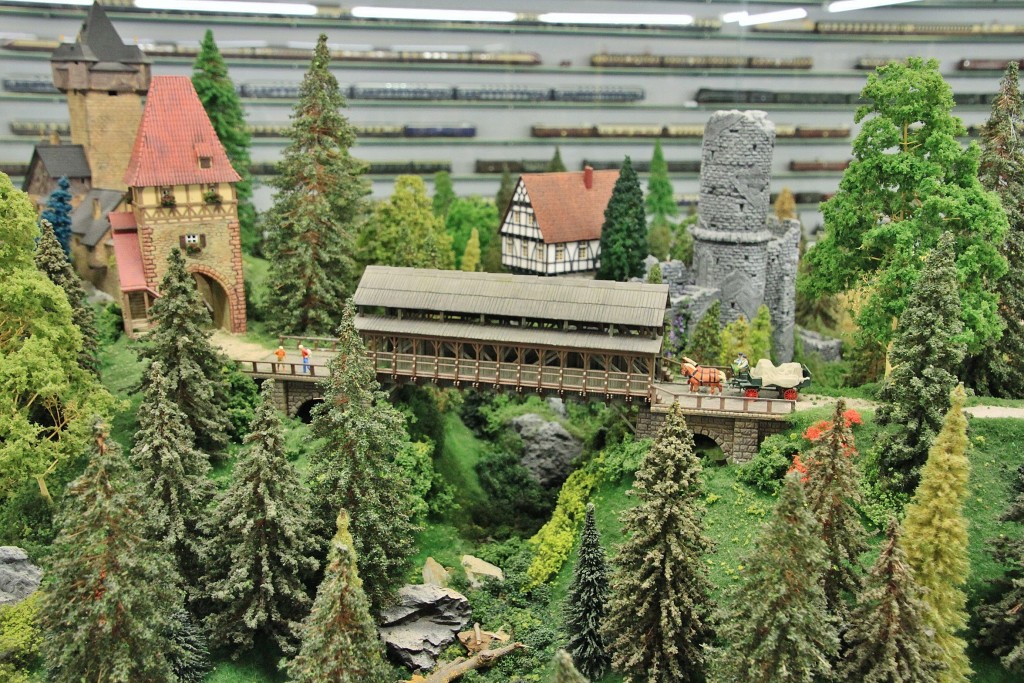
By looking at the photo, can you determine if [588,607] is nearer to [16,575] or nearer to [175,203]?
[16,575]

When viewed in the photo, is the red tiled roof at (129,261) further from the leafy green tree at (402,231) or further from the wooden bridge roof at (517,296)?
the wooden bridge roof at (517,296)

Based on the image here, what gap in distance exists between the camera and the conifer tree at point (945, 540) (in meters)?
25.0

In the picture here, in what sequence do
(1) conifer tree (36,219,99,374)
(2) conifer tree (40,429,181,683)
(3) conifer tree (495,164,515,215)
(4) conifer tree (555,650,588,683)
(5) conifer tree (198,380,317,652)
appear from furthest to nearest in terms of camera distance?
1. (3) conifer tree (495,164,515,215)
2. (1) conifer tree (36,219,99,374)
3. (5) conifer tree (198,380,317,652)
4. (2) conifer tree (40,429,181,683)
5. (4) conifer tree (555,650,588,683)

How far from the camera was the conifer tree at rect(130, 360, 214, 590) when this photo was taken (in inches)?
1147

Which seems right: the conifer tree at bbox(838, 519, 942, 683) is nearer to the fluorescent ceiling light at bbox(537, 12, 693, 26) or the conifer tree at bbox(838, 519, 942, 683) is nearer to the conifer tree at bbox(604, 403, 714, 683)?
the conifer tree at bbox(604, 403, 714, 683)

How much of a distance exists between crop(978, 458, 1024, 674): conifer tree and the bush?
7.38 m

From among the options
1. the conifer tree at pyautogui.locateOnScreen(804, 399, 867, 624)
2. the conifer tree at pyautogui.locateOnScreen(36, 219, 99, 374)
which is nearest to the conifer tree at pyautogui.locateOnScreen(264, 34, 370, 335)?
the conifer tree at pyautogui.locateOnScreen(36, 219, 99, 374)

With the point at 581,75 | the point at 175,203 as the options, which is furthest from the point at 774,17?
the point at 175,203

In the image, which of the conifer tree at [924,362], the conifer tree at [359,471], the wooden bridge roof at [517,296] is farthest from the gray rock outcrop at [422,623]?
the conifer tree at [924,362]

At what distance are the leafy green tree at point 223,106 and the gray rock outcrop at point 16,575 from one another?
75.4 ft

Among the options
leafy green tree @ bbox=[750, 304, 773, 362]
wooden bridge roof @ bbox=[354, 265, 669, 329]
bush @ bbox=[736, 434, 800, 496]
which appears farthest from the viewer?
leafy green tree @ bbox=[750, 304, 773, 362]

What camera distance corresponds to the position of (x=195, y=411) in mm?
34000

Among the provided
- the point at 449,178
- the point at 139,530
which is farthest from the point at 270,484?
the point at 449,178

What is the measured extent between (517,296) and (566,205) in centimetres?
1356
